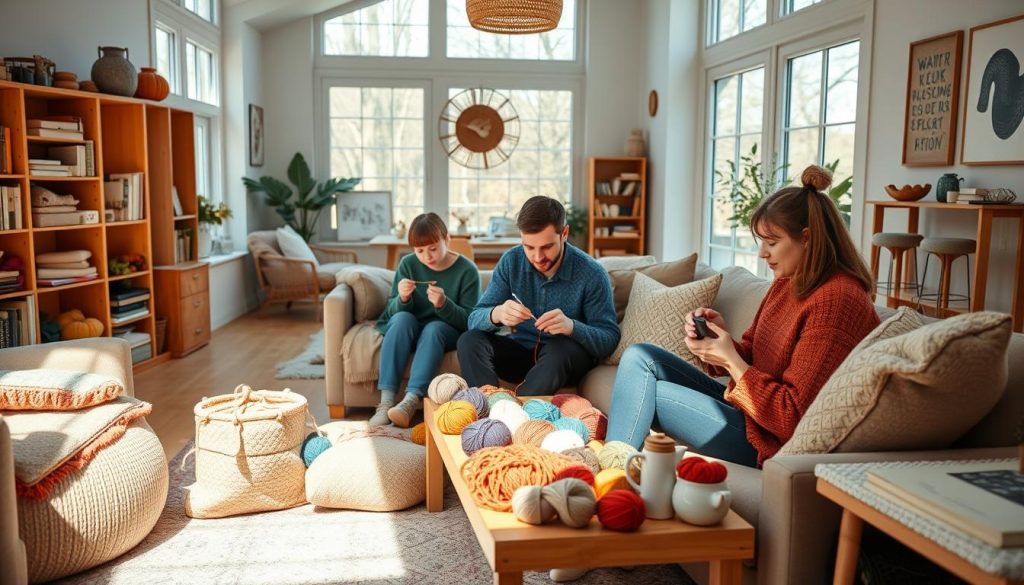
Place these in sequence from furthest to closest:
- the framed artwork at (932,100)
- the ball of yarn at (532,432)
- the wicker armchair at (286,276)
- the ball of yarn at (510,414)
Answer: the wicker armchair at (286,276) < the framed artwork at (932,100) < the ball of yarn at (510,414) < the ball of yarn at (532,432)

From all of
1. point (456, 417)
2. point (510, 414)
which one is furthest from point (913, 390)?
point (456, 417)

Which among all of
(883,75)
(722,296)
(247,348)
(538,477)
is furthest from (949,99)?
(247,348)

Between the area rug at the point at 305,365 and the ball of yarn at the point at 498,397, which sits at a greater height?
the ball of yarn at the point at 498,397

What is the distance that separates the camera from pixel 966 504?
1410 mm

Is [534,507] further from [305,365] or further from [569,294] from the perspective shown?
[305,365]

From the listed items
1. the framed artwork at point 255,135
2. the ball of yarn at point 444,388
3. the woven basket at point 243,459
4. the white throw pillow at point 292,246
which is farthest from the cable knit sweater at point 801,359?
the framed artwork at point 255,135

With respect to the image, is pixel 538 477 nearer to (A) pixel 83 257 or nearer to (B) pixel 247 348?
(A) pixel 83 257

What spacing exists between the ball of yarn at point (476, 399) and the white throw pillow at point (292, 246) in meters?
4.71

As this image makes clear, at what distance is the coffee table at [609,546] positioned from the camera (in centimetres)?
173

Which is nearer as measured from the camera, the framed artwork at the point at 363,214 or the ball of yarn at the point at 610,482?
the ball of yarn at the point at 610,482

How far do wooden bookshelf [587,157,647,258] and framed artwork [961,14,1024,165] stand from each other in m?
3.93

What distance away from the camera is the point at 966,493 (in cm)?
147

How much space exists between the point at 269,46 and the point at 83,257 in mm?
4000

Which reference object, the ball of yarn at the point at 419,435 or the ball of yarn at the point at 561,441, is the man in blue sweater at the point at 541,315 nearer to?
the ball of yarn at the point at 419,435
